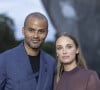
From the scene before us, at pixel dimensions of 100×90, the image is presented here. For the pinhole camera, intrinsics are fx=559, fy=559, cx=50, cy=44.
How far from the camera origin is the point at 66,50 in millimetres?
4422

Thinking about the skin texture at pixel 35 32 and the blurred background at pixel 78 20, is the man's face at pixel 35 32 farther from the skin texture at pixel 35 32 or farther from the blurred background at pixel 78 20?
the blurred background at pixel 78 20

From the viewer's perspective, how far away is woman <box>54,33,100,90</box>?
4344mm

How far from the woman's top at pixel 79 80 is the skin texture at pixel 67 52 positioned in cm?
6

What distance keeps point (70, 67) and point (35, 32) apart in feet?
1.31

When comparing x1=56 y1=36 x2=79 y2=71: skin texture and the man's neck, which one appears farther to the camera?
the man's neck

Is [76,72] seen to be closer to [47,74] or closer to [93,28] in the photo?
[47,74]

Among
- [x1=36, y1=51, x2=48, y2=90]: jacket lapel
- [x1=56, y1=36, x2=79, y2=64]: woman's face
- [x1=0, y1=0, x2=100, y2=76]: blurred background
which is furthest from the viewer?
[x1=0, y1=0, x2=100, y2=76]: blurred background

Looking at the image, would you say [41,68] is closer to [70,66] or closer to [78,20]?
[70,66]

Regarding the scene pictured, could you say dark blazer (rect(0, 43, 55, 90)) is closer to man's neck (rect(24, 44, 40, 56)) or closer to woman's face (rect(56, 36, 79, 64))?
man's neck (rect(24, 44, 40, 56))

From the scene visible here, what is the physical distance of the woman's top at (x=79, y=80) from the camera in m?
4.30

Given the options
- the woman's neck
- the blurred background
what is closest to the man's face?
the woman's neck

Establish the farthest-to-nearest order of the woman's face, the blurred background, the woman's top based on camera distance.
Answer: the blurred background, the woman's face, the woman's top

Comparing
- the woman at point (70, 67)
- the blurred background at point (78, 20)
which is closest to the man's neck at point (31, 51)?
the woman at point (70, 67)

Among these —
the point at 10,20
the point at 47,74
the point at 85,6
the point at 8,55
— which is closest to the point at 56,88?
the point at 47,74
